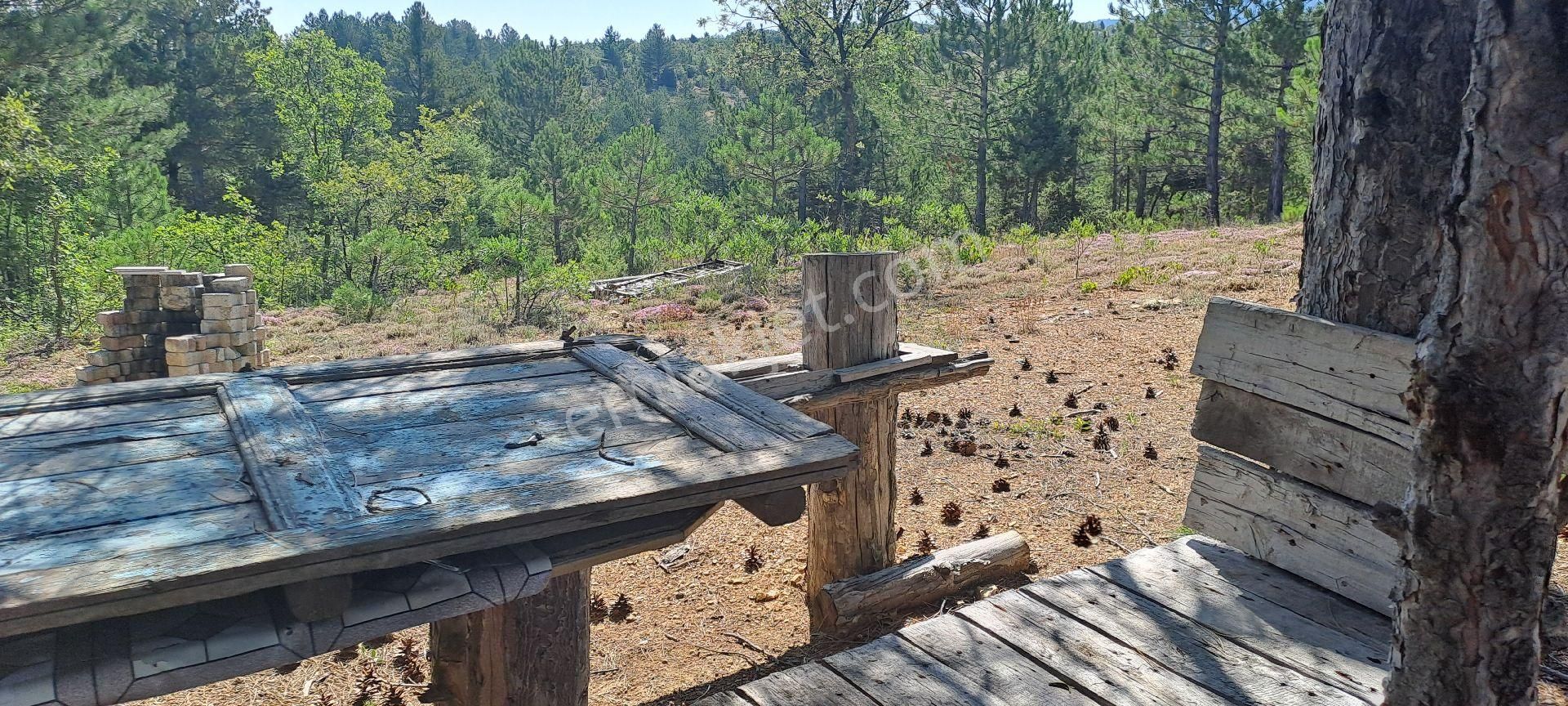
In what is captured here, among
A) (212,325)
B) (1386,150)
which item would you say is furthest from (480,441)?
(212,325)

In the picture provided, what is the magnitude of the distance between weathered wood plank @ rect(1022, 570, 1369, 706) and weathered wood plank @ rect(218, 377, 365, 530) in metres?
1.83

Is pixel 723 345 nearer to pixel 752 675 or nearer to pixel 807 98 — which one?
pixel 752 675

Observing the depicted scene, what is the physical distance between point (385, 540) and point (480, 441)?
1.99 feet

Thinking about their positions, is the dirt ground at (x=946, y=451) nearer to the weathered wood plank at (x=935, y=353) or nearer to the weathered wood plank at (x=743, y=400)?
the weathered wood plank at (x=935, y=353)

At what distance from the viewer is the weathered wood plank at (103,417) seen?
2199mm

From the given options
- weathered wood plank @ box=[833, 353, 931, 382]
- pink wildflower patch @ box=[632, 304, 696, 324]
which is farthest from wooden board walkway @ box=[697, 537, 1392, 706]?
pink wildflower patch @ box=[632, 304, 696, 324]

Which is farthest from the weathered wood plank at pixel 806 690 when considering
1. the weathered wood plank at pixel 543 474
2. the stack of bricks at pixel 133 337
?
the stack of bricks at pixel 133 337

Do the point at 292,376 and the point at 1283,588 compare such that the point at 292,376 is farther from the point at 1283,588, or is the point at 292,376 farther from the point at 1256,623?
the point at 1283,588

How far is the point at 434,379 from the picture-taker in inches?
111

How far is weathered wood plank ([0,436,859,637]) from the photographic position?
134 cm

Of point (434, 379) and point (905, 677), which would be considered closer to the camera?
point (905, 677)

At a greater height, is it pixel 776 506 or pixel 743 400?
pixel 743 400

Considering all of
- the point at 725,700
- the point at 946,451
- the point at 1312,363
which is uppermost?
the point at 1312,363

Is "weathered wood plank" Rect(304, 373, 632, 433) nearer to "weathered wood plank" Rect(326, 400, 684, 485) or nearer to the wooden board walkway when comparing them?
"weathered wood plank" Rect(326, 400, 684, 485)
